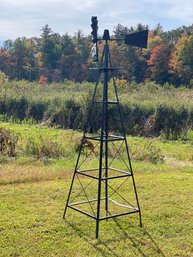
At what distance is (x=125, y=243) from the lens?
324 cm

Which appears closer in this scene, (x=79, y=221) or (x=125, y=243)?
(x=125, y=243)

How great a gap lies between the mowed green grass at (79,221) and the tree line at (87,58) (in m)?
18.6

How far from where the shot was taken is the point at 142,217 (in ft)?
12.6

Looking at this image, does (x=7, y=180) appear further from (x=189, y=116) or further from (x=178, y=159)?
(x=189, y=116)

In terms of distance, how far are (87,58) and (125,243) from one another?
85.8 ft

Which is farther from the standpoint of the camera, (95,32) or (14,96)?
(14,96)

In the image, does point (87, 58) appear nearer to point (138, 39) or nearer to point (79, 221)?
point (138, 39)

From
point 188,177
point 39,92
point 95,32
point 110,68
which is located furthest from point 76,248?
point 39,92

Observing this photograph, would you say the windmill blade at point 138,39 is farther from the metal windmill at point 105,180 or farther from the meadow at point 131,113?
the meadow at point 131,113

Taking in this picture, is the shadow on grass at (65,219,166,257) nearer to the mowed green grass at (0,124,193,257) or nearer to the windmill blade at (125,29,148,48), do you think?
the mowed green grass at (0,124,193,257)

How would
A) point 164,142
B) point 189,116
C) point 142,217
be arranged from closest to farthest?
point 142,217, point 164,142, point 189,116

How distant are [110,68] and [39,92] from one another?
1142 centimetres

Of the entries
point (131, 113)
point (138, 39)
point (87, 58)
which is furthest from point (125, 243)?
point (87, 58)

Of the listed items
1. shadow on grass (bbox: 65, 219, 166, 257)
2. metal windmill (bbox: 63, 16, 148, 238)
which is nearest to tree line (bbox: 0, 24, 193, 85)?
metal windmill (bbox: 63, 16, 148, 238)
